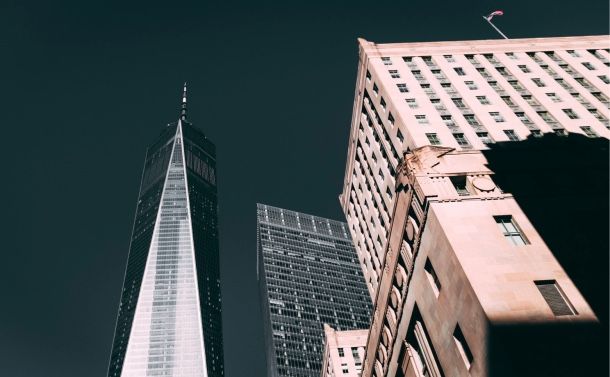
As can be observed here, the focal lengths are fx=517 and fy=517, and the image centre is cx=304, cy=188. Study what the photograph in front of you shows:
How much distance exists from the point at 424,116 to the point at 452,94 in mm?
5954

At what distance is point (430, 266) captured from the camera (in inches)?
1344

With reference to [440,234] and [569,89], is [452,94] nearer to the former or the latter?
[569,89]

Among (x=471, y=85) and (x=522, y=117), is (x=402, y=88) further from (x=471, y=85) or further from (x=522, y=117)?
(x=522, y=117)

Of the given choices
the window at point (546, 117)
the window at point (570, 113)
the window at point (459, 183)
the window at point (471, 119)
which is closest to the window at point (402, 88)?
the window at point (471, 119)

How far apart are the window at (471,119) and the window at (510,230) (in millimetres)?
17607

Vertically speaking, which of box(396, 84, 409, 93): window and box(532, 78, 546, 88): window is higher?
box(396, 84, 409, 93): window

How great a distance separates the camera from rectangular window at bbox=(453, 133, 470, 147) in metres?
46.2

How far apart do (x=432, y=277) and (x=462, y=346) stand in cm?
531

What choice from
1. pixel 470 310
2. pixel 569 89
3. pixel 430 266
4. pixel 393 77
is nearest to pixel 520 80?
pixel 569 89

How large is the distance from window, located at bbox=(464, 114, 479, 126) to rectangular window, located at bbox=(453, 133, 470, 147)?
106 inches

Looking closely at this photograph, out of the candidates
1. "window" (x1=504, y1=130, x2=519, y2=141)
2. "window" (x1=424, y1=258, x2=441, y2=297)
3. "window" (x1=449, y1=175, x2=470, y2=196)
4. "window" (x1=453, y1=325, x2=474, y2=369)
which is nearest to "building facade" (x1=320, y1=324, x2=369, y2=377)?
"window" (x1=504, y1=130, x2=519, y2=141)

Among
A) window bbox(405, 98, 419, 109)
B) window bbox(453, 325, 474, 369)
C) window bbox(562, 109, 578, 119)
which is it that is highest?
window bbox(405, 98, 419, 109)

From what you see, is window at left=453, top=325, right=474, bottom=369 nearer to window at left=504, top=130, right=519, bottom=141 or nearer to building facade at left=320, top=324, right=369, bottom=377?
window at left=504, top=130, right=519, bottom=141

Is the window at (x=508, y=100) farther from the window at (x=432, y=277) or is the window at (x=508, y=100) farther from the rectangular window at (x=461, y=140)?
the window at (x=432, y=277)
